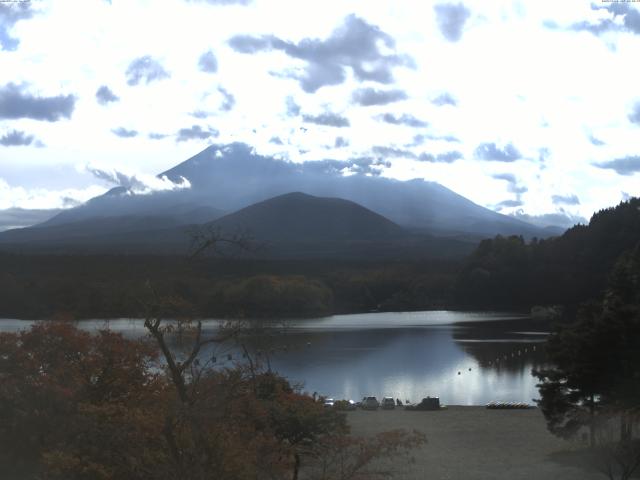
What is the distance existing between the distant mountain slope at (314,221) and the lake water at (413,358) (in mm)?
75836

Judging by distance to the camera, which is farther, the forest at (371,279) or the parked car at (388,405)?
the forest at (371,279)

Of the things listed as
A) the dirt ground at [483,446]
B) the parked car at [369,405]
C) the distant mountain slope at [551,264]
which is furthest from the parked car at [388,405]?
the distant mountain slope at [551,264]

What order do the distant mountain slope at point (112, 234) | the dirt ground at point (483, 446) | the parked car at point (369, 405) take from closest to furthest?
the dirt ground at point (483, 446) → the parked car at point (369, 405) → the distant mountain slope at point (112, 234)

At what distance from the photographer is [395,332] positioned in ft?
145

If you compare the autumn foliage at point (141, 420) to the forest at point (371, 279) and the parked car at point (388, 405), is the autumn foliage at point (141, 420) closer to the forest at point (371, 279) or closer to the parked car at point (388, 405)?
the parked car at point (388, 405)

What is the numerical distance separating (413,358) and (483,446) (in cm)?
1935

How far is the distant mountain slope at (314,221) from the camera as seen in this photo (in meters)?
128

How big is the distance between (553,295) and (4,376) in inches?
2237

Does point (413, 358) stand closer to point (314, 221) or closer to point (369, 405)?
point (369, 405)

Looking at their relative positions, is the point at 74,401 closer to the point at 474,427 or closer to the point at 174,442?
the point at 174,442

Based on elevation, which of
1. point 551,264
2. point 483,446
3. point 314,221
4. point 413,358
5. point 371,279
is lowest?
point 413,358

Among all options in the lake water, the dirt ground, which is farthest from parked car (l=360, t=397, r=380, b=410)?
the lake water

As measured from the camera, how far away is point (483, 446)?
540 inches

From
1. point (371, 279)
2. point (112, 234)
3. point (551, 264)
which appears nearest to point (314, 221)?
point (112, 234)
